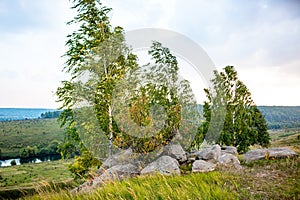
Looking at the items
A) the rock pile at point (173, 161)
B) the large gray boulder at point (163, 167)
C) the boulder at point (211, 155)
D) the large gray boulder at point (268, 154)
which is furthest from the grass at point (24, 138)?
the large gray boulder at point (268, 154)

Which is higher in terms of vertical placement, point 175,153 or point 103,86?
point 103,86

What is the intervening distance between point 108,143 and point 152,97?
11.8ft

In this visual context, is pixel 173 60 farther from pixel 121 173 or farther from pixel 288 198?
pixel 288 198

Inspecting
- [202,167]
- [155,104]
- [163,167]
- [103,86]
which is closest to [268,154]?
[202,167]

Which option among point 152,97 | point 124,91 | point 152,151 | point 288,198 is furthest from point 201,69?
point 288,198

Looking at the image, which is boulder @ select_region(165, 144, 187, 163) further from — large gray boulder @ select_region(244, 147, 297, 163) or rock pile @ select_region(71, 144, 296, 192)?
large gray boulder @ select_region(244, 147, 297, 163)

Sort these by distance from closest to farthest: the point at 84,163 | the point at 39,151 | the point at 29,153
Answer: the point at 84,163 < the point at 29,153 < the point at 39,151

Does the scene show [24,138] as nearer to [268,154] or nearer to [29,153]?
[29,153]

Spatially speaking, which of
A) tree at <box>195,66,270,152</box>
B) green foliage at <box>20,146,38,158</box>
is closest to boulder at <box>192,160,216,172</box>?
tree at <box>195,66,270,152</box>

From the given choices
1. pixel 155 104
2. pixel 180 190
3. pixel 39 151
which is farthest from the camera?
pixel 39 151

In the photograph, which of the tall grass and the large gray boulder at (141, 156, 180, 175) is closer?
the tall grass

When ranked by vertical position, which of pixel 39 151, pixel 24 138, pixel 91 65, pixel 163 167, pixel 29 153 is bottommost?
pixel 29 153

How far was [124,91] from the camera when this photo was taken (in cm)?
1364

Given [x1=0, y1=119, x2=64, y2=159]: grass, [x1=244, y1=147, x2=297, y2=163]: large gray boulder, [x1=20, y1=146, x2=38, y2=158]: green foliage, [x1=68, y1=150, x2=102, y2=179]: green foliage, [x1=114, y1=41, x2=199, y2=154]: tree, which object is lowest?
[x1=20, y1=146, x2=38, y2=158]: green foliage
